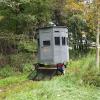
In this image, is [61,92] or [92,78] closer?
[61,92]

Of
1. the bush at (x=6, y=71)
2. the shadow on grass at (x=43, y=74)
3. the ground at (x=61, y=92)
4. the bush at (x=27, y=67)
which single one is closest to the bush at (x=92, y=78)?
the ground at (x=61, y=92)

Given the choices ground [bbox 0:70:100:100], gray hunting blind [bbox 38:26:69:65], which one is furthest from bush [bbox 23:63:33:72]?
ground [bbox 0:70:100:100]

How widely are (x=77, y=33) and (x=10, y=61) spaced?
8.49 m

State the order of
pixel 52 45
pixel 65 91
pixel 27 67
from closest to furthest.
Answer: pixel 65 91, pixel 52 45, pixel 27 67

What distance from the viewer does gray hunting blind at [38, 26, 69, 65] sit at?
15172mm

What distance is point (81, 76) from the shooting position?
35.6 ft

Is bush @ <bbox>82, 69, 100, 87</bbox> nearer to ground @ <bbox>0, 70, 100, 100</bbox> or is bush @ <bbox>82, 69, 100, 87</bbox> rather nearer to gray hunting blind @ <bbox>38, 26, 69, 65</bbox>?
ground @ <bbox>0, 70, 100, 100</bbox>

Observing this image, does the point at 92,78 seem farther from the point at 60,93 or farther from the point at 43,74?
the point at 43,74

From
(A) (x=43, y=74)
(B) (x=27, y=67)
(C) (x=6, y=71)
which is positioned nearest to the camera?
(A) (x=43, y=74)

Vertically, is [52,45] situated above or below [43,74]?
above

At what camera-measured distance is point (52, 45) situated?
15.3 m


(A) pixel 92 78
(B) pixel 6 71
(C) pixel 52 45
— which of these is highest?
(C) pixel 52 45

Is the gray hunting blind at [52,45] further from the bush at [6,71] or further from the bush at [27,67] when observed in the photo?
the bush at [6,71]

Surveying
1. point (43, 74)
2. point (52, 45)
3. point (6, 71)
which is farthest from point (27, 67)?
point (43, 74)
